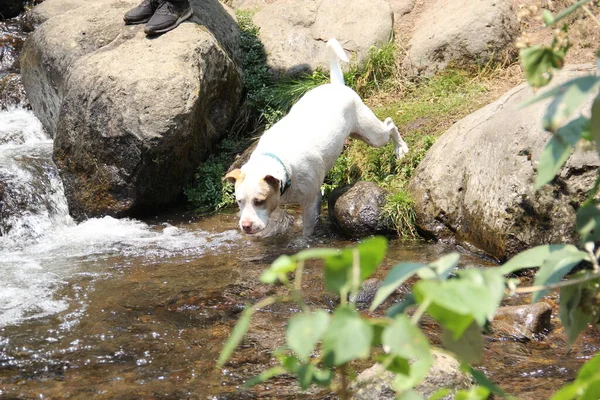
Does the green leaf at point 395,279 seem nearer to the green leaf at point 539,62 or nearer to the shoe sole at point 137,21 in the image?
the green leaf at point 539,62

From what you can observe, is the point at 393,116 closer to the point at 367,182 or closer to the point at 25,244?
the point at 367,182

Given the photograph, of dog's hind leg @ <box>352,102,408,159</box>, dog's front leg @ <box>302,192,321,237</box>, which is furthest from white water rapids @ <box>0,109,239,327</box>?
dog's hind leg @ <box>352,102,408,159</box>

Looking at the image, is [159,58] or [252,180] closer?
[252,180]

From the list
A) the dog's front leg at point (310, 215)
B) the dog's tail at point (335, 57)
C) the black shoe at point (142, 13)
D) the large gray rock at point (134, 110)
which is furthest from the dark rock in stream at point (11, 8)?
the dog's front leg at point (310, 215)

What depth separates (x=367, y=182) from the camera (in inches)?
285

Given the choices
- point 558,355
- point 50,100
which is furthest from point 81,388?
point 50,100

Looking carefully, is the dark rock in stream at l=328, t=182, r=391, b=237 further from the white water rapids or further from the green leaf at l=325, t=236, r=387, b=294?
the green leaf at l=325, t=236, r=387, b=294

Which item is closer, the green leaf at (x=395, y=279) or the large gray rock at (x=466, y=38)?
the green leaf at (x=395, y=279)

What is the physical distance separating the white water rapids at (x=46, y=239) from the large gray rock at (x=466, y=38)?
3.48 metres

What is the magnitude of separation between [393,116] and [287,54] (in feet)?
6.04

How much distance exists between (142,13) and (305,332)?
831 centimetres

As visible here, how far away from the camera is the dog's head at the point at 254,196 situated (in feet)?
18.8

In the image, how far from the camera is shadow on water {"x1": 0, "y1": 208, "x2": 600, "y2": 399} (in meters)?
4.00

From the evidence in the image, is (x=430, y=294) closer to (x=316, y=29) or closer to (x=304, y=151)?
(x=304, y=151)
